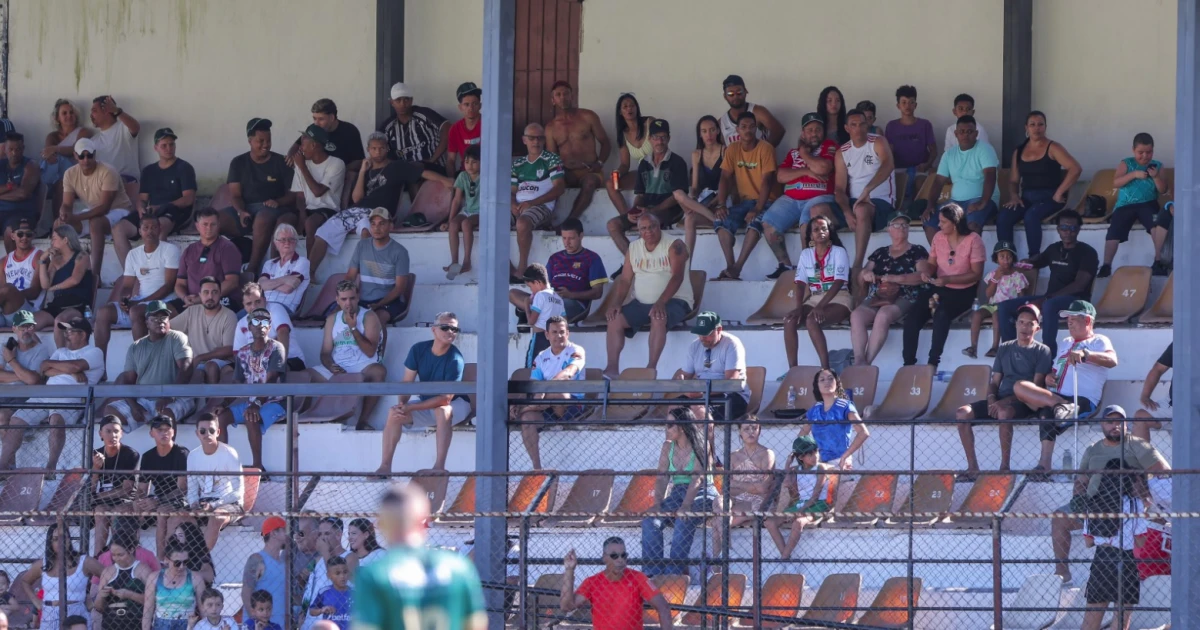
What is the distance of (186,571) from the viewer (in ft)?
32.0

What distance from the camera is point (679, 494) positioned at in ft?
32.4

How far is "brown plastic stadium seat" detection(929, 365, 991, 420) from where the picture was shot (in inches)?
435

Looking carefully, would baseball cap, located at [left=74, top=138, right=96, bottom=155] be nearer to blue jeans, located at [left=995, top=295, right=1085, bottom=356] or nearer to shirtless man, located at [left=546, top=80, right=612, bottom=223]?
shirtless man, located at [left=546, top=80, right=612, bottom=223]

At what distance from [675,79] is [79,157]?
5517mm

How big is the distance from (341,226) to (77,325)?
2.42 meters

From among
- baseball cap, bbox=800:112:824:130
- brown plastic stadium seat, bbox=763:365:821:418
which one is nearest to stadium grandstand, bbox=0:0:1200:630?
baseball cap, bbox=800:112:824:130

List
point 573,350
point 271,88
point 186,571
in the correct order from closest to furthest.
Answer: point 186,571 → point 573,350 → point 271,88

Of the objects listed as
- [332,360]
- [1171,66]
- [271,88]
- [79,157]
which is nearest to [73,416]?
[332,360]

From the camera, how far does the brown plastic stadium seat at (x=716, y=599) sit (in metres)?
8.99

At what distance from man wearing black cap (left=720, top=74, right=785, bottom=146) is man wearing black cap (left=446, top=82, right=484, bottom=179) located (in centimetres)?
222

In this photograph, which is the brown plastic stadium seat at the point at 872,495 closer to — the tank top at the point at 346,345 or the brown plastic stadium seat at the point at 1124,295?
the brown plastic stadium seat at the point at 1124,295

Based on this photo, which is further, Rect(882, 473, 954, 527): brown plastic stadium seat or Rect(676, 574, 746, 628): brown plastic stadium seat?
Rect(882, 473, 954, 527): brown plastic stadium seat

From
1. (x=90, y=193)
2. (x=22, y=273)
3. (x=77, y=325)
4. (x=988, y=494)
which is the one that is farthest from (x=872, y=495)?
(x=90, y=193)

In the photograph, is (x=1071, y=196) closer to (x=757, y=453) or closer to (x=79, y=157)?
(x=757, y=453)
